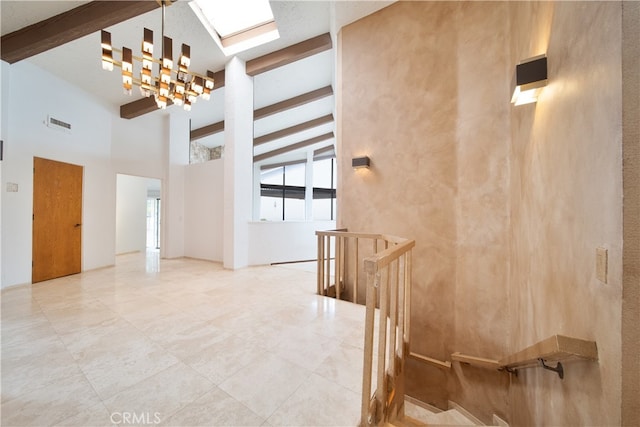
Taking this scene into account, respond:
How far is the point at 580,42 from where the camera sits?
1.20 metres

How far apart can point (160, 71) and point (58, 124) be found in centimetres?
325

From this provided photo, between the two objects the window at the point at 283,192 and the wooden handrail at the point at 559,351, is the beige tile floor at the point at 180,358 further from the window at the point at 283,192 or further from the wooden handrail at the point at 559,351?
the window at the point at 283,192

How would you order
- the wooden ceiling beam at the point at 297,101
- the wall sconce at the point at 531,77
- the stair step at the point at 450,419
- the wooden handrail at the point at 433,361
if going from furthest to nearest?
1. the wooden ceiling beam at the point at 297,101
2. the wooden handrail at the point at 433,361
3. the stair step at the point at 450,419
4. the wall sconce at the point at 531,77

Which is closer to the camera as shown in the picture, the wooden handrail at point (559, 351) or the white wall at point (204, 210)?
the wooden handrail at point (559, 351)

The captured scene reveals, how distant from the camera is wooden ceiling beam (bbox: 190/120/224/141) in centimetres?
719

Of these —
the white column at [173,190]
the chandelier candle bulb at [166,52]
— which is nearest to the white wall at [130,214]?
the white column at [173,190]

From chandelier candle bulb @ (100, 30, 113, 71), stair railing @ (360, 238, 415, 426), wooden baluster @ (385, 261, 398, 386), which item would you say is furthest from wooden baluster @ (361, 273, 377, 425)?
chandelier candle bulb @ (100, 30, 113, 71)

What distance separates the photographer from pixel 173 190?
20.4ft

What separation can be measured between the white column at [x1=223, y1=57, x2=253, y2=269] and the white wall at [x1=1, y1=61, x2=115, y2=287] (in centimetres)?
286

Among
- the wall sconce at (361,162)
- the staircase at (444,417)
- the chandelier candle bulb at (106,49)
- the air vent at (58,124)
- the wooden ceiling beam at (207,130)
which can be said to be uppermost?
the wooden ceiling beam at (207,130)

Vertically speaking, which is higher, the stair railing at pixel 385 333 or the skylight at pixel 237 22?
the skylight at pixel 237 22

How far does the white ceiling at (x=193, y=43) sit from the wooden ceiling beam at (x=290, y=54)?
10 centimetres

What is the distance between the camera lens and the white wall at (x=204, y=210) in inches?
229

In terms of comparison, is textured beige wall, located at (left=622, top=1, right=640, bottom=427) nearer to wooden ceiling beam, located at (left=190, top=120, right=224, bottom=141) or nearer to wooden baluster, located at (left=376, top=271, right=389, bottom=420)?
Result: wooden baluster, located at (left=376, top=271, right=389, bottom=420)
